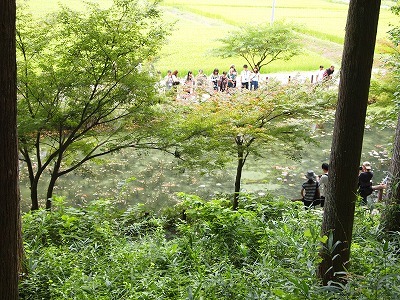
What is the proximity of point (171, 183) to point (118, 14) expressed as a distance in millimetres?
5511

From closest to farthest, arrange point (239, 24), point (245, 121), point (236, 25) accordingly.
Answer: point (245, 121) < point (239, 24) < point (236, 25)

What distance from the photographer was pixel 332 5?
39969 millimetres

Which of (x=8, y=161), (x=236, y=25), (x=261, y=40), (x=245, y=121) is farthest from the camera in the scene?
(x=236, y=25)

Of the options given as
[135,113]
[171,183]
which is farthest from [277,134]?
[171,183]

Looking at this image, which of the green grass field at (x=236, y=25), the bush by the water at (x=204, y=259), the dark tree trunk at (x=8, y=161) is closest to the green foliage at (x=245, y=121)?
the bush by the water at (x=204, y=259)

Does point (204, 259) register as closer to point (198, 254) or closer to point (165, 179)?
point (198, 254)

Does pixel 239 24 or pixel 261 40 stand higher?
pixel 239 24

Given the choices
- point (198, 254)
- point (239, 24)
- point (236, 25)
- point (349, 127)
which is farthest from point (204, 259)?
point (236, 25)

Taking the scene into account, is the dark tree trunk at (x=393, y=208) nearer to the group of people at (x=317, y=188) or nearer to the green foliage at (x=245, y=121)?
the group of people at (x=317, y=188)

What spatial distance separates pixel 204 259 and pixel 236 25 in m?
26.6

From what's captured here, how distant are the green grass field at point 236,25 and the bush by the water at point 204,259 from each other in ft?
43.3

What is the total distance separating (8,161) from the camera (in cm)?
403

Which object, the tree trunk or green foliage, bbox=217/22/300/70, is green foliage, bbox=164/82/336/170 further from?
green foliage, bbox=217/22/300/70

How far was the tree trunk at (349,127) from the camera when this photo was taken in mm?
3941
